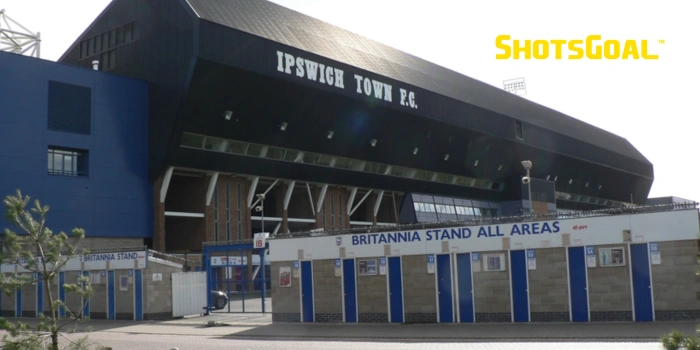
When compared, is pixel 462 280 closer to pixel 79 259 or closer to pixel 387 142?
pixel 79 259

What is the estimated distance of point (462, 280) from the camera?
24.8 m

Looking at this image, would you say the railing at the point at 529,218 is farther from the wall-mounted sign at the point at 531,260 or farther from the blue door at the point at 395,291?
the blue door at the point at 395,291

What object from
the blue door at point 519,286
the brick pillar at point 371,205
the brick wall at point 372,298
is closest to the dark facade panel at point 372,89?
the brick pillar at point 371,205

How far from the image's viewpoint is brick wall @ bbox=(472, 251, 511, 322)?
24.0 metres

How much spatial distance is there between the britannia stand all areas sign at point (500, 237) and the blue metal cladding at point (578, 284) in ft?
1.16

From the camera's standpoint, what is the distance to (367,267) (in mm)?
26797

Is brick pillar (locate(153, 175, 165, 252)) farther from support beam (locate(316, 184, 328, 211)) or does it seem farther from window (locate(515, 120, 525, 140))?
window (locate(515, 120, 525, 140))

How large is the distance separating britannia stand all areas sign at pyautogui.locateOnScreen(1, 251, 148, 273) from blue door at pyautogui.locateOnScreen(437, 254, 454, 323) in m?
13.8

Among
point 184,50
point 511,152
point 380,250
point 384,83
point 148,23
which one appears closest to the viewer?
point 380,250

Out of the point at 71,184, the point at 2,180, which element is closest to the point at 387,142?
the point at 71,184

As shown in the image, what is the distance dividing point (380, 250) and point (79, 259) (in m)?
16.2

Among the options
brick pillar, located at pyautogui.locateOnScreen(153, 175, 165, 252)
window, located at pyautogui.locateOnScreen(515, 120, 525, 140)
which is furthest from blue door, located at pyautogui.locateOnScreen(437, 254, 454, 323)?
window, located at pyautogui.locateOnScreen(515, 120, 525, 140)

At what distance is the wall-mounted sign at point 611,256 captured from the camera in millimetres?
22234

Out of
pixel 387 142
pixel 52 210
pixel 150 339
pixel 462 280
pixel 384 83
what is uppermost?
pixel 384 83
